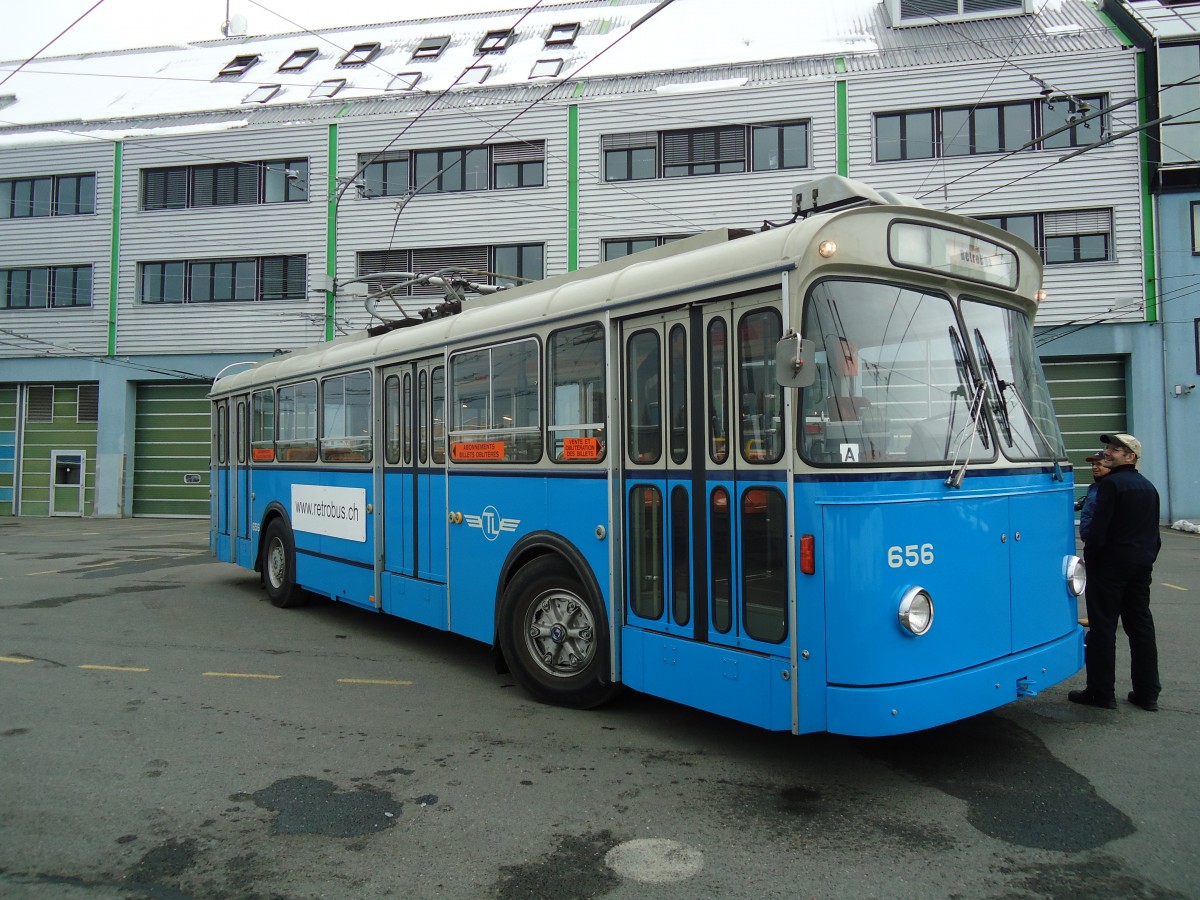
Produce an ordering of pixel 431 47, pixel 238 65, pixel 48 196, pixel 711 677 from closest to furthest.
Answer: pixel 711 677 < pixel 48 196 < pixel 431 47 < pixel 238 65

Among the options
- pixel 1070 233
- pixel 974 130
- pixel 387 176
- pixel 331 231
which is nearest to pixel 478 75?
pixel 387 176

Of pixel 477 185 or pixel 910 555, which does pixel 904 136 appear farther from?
pixel 910 555

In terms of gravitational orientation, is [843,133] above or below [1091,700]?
above

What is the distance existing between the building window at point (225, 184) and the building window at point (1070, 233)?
18.8 m

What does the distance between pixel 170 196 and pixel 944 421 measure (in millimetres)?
28300

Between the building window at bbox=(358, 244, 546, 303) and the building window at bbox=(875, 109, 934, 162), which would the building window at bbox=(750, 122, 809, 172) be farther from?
the building window at bbox=(358, 244, 546, 303)

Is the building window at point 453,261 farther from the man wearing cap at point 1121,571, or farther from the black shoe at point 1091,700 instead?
the black shoe at point 1091,700

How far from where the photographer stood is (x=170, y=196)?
90.8ft

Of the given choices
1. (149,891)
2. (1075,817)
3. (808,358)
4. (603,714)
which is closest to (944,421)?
(808,358)

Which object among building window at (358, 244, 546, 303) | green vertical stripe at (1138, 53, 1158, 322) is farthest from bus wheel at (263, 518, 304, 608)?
green vertical stripe at (1138, 53, 1158, 322)

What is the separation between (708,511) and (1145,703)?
3.45 m

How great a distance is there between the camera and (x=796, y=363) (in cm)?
425

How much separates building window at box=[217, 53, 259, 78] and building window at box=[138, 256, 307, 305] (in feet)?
26.1

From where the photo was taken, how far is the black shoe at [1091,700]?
19.8ft
